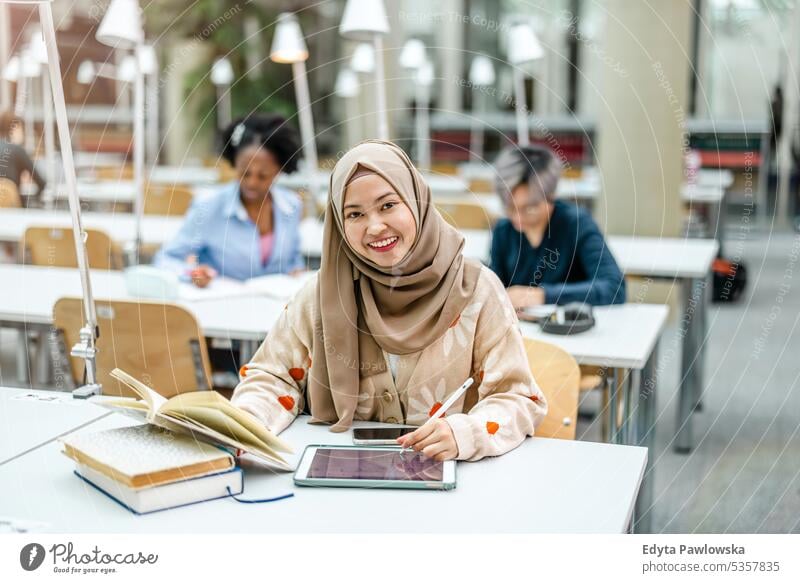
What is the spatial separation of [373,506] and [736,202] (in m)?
9.64

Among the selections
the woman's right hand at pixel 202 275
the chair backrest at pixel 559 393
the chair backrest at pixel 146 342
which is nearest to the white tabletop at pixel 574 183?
the woman's right hand at pixel 202 275

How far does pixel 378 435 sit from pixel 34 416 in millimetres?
677

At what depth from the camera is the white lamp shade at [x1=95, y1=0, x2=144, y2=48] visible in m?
2.90

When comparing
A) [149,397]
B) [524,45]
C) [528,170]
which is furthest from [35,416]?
[524,45]

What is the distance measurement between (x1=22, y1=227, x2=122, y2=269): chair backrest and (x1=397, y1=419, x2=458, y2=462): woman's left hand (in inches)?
90.1

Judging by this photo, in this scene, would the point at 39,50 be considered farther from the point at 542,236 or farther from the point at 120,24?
the point at 542,236

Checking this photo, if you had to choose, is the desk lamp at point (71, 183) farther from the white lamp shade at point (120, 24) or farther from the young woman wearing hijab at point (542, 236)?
the young woman wearing hijab at point (542, 236)

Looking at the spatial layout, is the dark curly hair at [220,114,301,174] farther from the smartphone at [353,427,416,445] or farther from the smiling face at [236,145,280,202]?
the smartphone at [353,427,416,445]

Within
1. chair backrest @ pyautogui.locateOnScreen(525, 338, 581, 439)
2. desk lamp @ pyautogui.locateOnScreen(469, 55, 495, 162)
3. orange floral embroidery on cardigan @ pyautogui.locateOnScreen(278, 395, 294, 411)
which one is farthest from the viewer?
desk lamp @ pyautogui.locateOnScreen(469, 55, 495, 162)

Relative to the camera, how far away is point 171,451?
4.49 ft

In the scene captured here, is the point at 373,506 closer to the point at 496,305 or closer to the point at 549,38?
the point at 496,305

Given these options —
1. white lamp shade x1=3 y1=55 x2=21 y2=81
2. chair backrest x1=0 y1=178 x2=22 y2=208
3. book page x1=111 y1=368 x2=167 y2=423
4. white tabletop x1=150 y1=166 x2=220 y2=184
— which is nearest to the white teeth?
book page x1=111 y1=368 x2=167 y2=423

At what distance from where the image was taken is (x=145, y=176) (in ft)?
24.5

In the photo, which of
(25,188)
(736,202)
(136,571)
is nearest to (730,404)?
(136,571)
